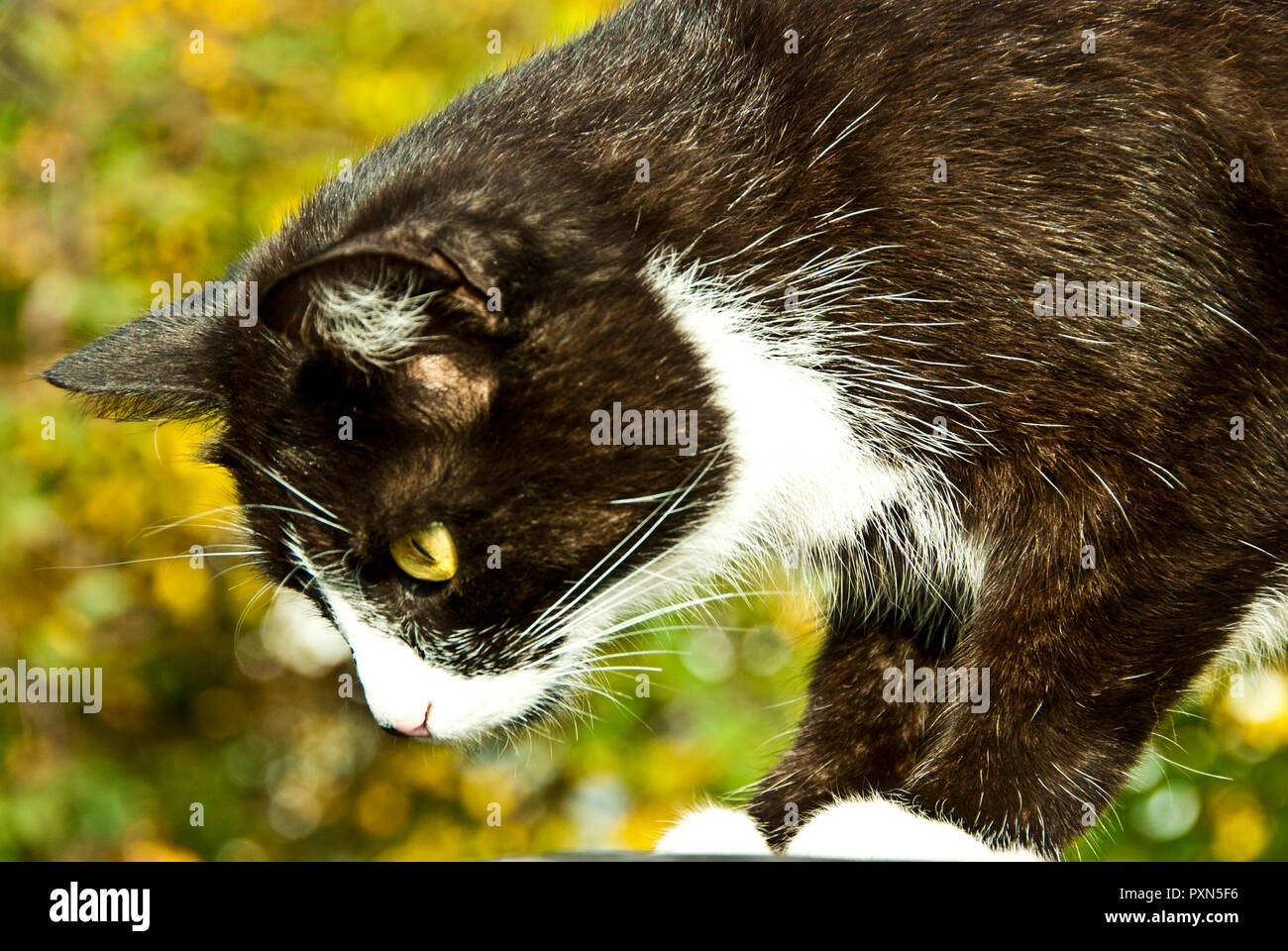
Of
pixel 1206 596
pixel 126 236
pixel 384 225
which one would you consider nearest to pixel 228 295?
pixel 384 225

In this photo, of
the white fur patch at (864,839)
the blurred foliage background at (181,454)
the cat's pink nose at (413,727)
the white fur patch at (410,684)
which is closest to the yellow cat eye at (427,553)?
the white fur patch at (410,684)

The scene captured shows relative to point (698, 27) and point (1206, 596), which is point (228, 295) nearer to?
point (698, 27)

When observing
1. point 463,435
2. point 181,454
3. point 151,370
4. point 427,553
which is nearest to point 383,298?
point 463,435

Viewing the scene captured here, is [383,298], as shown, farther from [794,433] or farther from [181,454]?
[181,454]

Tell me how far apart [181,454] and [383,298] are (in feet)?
6.63

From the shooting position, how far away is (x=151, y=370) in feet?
7.79

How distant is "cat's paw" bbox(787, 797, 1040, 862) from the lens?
2.14 m

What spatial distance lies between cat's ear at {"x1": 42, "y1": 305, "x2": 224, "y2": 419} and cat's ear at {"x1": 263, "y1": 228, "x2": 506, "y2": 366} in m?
0.36

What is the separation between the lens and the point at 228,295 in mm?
2469

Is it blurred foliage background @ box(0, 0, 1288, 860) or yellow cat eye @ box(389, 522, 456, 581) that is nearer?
yellow cat eye @ box(389, 522, 456, 581)

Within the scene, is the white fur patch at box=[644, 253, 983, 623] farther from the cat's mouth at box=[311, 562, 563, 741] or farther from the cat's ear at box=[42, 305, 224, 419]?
the cat's ear at box=[42, 305, 224, 419]

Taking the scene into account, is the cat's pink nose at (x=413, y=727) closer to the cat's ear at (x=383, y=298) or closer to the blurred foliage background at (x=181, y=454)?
the cat's ear at (x=383, y=298)

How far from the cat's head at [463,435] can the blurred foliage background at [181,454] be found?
3.99 ft

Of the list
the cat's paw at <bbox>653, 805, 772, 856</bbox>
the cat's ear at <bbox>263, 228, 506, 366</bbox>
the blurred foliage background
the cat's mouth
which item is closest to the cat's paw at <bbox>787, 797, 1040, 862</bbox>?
the cat's paw at <bbox>653, 805, 772, 856</bbox>
